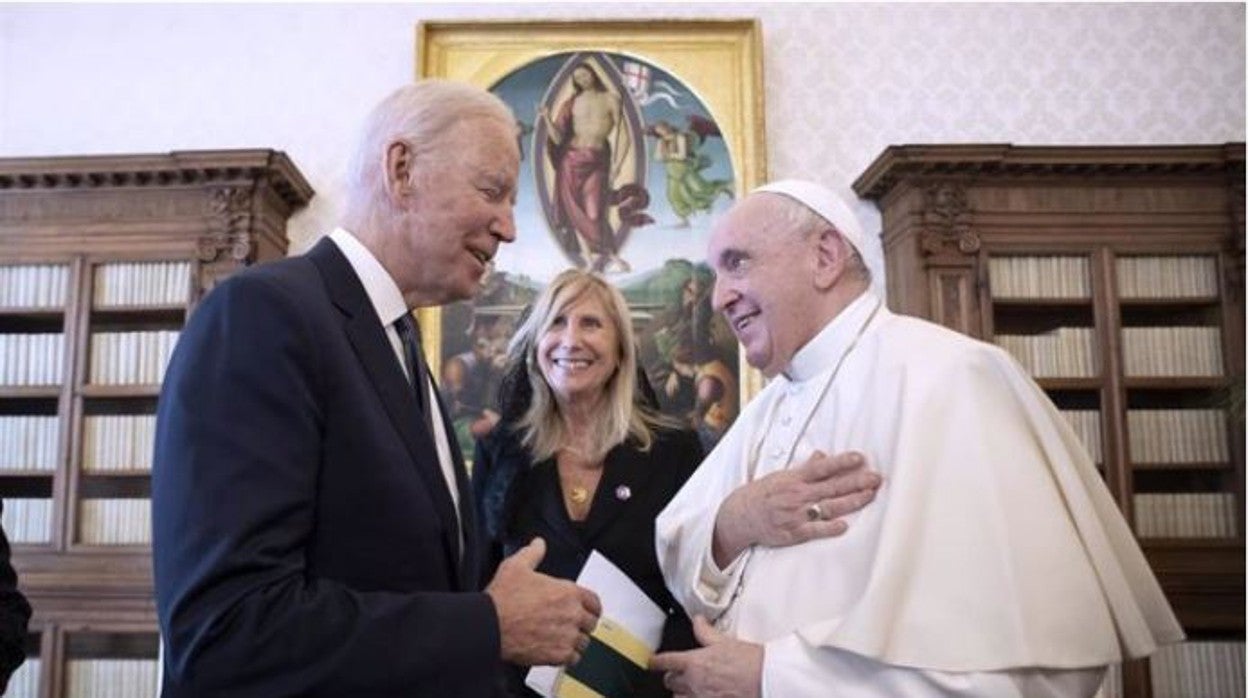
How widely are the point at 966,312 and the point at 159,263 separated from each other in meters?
4.00

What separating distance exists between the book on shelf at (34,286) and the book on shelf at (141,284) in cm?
18

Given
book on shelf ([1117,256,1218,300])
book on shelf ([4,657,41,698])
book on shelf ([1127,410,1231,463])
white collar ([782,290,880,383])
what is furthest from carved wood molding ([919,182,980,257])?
book on shelf ([4,657,41,698])

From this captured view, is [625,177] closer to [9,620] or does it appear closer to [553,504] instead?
[553,504]

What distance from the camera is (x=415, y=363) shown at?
5.25 ft

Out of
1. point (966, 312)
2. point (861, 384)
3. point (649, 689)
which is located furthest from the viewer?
point (966, 312)

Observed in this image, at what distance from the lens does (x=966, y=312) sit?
491 centimetres

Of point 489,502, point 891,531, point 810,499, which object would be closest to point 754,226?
point 810,499

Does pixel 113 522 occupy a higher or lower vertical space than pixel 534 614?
higher

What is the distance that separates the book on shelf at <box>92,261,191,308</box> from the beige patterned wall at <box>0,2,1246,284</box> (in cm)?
83

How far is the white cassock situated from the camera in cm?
154

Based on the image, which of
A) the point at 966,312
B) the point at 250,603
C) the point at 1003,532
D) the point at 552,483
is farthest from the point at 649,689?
the point at 966,312

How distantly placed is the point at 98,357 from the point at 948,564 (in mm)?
4676

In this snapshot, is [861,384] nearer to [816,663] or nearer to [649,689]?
[816,663]

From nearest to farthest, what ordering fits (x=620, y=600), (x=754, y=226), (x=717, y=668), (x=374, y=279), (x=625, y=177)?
(x=374, y=279)
(x=717, y=668)
(x=754, y=226)
(x=620, y=600)
(x=625, y=177)
